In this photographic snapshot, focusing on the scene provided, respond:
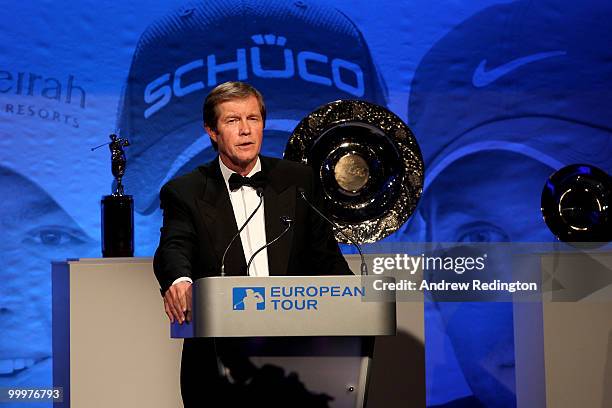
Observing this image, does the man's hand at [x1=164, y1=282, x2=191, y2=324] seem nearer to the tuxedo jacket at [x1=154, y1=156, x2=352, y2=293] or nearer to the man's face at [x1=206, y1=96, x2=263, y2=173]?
the tuxedo jacket at [x1=154, y1=156, x2=352, y2=293]

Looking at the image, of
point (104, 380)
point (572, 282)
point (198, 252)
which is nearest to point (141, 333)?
point (104, 380)

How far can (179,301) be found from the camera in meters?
1.86

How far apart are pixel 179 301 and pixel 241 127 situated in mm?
590

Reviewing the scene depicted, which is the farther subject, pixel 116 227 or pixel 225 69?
pixel 225 69

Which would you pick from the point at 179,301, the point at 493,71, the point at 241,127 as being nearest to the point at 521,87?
the point at 493,71

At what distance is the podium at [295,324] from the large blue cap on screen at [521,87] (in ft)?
6.48

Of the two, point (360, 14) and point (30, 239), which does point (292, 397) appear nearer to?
point (30, 239)

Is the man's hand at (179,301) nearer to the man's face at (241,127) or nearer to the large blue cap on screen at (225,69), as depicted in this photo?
the man's face at (241,127)

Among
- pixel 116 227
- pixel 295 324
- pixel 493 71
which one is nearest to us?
pixel 295 324

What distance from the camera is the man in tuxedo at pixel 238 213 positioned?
2180mm

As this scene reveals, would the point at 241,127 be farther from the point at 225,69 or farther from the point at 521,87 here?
the point at 521,87

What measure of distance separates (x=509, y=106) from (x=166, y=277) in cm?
215

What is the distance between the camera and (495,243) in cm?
360

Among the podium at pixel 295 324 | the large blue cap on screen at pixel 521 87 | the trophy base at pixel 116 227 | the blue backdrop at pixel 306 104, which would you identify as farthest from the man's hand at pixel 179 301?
the large blue cap on screen at pixel 521 87
